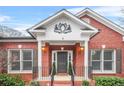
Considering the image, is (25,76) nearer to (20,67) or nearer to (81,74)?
(20,67)

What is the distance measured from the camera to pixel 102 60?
8047 millimetres

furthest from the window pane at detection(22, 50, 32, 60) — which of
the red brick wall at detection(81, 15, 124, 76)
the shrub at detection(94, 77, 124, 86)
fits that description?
the shrub at detection(94, 77, 124, 86)

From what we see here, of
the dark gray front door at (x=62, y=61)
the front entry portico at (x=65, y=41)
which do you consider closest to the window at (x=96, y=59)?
the front entry portico at (x=65, y=41)

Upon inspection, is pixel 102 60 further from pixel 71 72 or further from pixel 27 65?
pixel 27 65

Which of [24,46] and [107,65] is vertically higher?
[24,46]

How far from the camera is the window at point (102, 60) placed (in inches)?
316

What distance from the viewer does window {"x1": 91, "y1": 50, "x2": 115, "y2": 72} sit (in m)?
8.04

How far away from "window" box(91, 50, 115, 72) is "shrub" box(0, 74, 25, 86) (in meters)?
1.09

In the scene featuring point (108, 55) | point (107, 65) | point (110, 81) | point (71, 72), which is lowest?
point (110, 81)

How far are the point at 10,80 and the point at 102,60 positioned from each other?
137 cm

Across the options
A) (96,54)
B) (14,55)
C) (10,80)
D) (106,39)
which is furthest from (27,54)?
(106,39)
